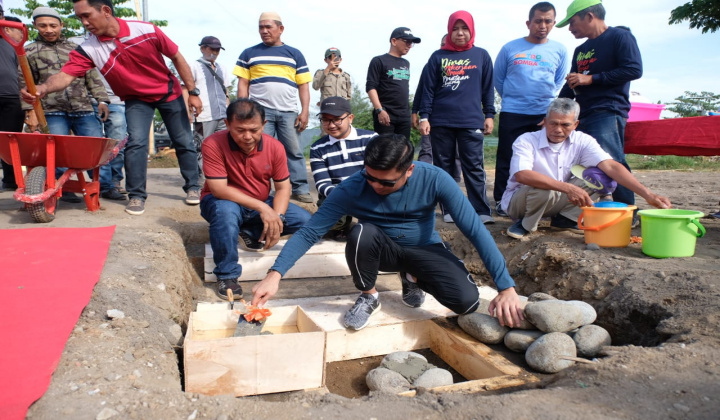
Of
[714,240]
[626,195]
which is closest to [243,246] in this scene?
[626,195]

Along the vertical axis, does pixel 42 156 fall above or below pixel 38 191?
above

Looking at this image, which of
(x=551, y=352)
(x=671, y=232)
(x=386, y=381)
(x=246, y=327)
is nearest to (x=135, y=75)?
(x=246, y=327)

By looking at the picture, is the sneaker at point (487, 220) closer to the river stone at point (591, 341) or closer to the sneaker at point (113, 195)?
the river stone at point (591, 341)

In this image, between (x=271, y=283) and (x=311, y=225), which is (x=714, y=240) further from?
(x=271, y=283)

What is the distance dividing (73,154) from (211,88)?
2.07 metres

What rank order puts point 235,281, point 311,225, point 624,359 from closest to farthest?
point 624,359 → point 311,225 → point 235,281

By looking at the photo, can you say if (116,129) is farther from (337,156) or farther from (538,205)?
(538,205)

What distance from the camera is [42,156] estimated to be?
4.01m

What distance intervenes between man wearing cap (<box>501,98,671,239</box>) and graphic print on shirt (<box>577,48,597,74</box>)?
68 cm

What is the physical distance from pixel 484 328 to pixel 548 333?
35cm

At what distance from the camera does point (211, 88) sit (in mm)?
5777

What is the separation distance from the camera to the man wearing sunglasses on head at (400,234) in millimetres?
2469

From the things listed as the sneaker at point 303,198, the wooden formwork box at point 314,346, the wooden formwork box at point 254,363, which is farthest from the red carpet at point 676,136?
the wooden formwork box at point 254,363

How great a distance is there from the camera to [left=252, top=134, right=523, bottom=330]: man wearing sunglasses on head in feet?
8.10
